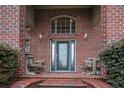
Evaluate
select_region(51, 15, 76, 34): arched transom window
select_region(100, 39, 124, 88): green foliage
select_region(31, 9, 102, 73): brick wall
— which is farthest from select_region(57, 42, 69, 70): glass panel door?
select_region(100, 39, 124, 88): green foliage

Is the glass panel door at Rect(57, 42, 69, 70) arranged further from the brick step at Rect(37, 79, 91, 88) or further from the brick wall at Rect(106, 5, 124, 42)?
the brick wall at Rect(106, 5, 124, 42)

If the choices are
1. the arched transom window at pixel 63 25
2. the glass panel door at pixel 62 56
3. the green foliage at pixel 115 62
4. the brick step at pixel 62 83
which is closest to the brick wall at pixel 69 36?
the arched transom window at pixel 63 25

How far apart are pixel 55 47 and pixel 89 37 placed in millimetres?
1714

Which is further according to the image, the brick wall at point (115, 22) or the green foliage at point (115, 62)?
the brick wall at point (115, 22)

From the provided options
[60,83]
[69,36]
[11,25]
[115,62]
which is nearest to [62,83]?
[60,83]

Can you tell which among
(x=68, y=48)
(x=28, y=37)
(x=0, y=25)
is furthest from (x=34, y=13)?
(x=0, y=25)

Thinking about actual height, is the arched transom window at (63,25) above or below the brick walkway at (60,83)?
above

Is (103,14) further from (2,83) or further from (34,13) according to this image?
(34,13)

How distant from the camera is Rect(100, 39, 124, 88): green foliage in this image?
7.00 metres

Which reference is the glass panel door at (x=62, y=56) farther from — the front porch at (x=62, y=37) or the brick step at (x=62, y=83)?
the brick step at (x=62, y=83)

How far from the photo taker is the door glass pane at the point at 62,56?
13445 mm

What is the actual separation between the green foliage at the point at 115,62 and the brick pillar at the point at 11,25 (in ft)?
7.78

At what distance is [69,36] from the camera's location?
1326cm

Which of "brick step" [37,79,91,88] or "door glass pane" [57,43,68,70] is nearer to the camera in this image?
"brick step" [37,79,91,88]
